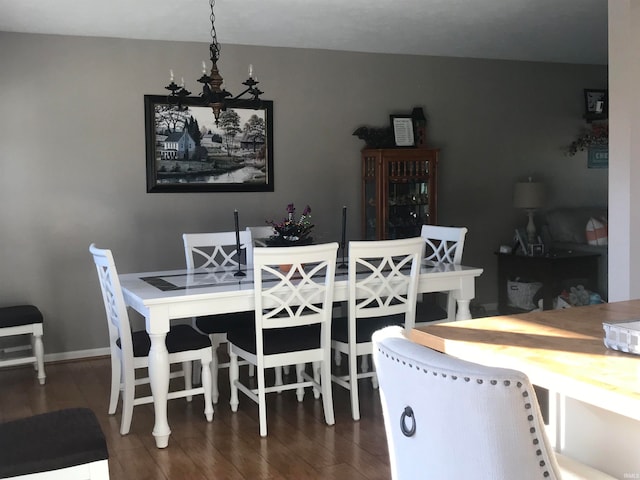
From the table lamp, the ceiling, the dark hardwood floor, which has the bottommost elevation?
the dark hardwood floor

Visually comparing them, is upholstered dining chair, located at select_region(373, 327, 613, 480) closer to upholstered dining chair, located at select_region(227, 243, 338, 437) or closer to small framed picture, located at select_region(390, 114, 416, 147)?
upholstered dining chair, located at select_region(227, 243, 338, 437)

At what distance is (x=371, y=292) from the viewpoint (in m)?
3.72

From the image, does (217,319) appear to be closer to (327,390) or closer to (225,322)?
(225,322)

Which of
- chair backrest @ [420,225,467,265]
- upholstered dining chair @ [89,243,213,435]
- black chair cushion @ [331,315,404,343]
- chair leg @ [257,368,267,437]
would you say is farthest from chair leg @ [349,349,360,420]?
chair backrest @ [420,225,467,265]

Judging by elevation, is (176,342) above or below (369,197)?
below

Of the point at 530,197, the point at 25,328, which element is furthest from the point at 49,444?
the point at 530,197

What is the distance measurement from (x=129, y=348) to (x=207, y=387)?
0.46m

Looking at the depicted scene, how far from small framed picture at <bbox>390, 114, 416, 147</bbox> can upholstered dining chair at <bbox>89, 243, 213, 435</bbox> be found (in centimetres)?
296

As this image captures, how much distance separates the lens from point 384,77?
6035 mm

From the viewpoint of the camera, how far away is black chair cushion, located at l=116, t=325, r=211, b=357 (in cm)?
352

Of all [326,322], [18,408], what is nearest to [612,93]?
[326,322]

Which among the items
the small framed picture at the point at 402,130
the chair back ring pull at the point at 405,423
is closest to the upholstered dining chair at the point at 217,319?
the small framed picture at the point at 402,130

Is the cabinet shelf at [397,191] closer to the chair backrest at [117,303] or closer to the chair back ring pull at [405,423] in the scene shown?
the chair backrest at [117,303]

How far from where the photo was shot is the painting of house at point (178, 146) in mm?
5273
